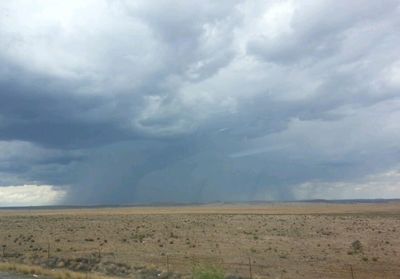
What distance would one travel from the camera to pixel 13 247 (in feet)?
179

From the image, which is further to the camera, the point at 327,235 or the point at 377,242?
the point at 327,235

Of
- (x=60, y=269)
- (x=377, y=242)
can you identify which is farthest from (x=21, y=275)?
(x=377, y=242)

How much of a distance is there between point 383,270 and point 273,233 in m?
28.9

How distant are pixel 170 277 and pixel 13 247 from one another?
2841cm

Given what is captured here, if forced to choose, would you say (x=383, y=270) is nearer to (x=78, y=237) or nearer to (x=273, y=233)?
(x=273, y=233)

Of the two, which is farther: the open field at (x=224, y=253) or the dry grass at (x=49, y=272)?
the open field at (x=224, y=253)

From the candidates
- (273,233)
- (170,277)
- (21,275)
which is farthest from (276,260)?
(273,233)

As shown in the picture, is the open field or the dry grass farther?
the open field

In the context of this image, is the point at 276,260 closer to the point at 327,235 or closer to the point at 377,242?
the point at 377,242

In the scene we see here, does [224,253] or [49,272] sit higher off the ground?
[224,253]

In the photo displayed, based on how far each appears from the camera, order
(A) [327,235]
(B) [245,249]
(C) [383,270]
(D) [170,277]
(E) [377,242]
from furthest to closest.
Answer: (A) [327,235] < (E) [377,242] < (B) [245,249] < (C) [383,270] < (D) [170,277]

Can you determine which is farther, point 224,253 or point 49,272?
point 224,253

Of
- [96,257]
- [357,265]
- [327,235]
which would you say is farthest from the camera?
[327,235]

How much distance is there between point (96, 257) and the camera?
42406 millimetres
